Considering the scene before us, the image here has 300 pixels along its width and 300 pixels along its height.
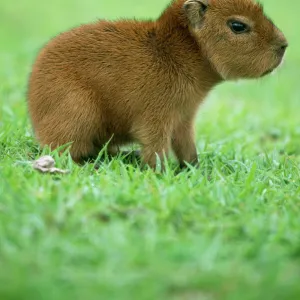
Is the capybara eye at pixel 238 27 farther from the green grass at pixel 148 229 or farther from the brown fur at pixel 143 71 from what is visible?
the green grass at pixel 148 229

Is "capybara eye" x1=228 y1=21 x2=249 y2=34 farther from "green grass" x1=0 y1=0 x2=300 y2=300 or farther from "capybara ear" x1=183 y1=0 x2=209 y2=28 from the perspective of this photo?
"green grass" x1=0 y1=0 x2=300 y2=300

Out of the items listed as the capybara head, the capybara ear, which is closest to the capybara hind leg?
the capybara head

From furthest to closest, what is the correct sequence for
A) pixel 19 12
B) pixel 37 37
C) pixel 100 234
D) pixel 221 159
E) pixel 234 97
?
pixel 19 12 < pixel 37 37 < pixel 234 97 < pixel 221 159 < pixel 100 234

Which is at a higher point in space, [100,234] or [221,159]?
[100,234]

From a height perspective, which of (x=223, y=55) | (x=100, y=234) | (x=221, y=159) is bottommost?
(x=221, y=159)

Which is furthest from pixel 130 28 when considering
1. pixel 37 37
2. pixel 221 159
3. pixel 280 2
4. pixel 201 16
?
pixel 280 2

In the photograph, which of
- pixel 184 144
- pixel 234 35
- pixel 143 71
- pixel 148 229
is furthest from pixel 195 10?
pixel 148 229

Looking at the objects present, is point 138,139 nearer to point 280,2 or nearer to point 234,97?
point 234,97
